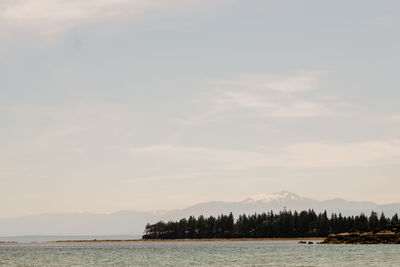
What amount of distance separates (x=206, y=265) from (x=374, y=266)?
26.5m

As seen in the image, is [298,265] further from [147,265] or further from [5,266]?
[5,266]

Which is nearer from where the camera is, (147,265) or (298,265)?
(298,265)

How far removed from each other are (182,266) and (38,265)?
26.0 m

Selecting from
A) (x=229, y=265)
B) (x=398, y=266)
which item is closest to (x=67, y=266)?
(x=229, y=265)

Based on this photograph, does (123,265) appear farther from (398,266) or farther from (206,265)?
(398,266)

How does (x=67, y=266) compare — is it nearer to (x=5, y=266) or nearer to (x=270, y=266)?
(x=5, y=266)

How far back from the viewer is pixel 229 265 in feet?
305

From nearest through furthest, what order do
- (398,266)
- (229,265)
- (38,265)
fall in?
(398,266) < (229,265) < (38,265)

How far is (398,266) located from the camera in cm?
8450

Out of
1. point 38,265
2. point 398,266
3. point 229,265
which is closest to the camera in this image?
point 398,266

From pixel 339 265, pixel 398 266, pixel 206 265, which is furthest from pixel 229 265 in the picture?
pixel 398 266

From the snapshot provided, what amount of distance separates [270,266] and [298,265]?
4656mm

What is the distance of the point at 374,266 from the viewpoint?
85.8 meters

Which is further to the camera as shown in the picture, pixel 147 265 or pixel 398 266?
pixel 147 265
